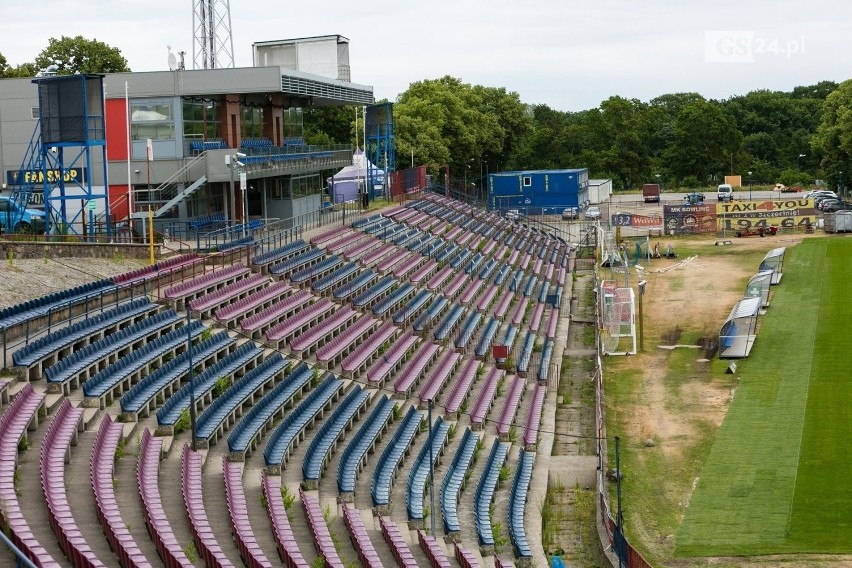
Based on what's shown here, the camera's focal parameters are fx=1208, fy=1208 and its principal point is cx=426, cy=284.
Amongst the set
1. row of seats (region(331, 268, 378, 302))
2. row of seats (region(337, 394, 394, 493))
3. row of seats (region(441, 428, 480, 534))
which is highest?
row of seats (region(331, 268, 378, 302))

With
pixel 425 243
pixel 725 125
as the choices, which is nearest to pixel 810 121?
pixel 725 125

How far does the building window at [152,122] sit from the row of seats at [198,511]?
27.1m

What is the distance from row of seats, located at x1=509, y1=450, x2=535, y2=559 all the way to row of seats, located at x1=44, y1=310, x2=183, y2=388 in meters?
10.3

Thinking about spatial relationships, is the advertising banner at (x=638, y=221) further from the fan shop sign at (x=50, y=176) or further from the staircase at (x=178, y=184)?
the fan shop sign at (x=50, y=176)

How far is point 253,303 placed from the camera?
38.1 m

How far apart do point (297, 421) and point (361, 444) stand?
1.72 meters

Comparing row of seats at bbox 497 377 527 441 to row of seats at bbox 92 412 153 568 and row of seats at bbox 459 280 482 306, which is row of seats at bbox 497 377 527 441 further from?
row of seats at bbox 92 412 153 568

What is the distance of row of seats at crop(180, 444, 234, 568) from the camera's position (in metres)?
19.6

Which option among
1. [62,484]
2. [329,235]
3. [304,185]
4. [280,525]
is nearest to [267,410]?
[280,525]

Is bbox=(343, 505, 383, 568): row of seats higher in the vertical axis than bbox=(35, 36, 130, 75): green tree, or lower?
lower

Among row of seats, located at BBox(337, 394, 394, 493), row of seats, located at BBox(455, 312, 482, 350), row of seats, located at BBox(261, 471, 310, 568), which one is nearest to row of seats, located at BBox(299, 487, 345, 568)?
row of seats, located at BBox(261, 471, 310, 568)

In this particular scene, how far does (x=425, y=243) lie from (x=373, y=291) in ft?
45.8

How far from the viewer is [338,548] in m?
23.1

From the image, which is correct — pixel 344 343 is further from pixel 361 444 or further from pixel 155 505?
pixel 155 505
